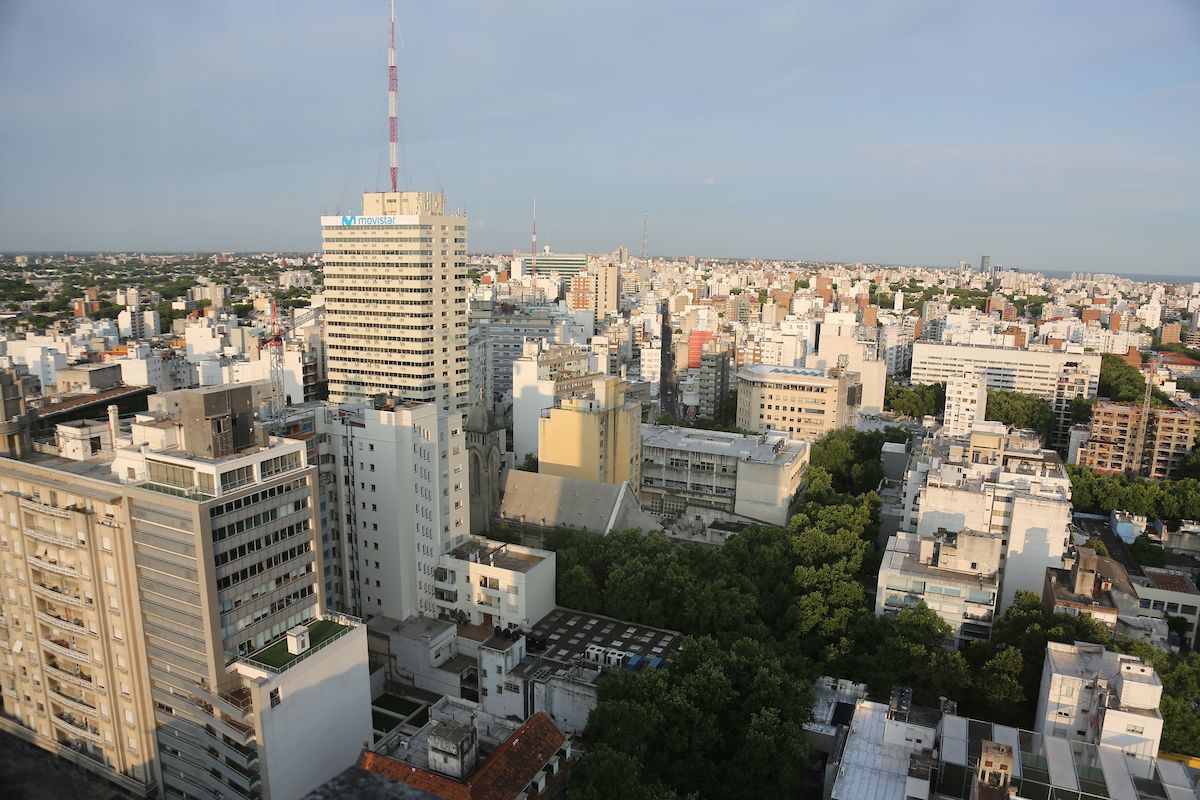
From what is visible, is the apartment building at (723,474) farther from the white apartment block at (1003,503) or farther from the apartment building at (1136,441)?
the apartment building at (1136,441)

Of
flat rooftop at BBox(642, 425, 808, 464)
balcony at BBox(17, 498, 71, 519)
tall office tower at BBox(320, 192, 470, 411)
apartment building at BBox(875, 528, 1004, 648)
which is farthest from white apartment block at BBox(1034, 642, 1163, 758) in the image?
tall office tower at BBox(320, 192, 470, 411)

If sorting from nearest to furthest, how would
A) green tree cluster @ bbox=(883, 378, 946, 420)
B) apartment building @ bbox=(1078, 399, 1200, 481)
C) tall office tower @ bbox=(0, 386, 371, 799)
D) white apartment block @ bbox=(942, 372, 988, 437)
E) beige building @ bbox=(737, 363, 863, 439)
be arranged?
tall office tower @ bbox=(0, 386, 371, 799) < apartment building @ bbox=(1078, 399, 1200, 481) < beige building @ bbox=(737, 363, 863, 439) < white apartment block @ bbox=(942, 372, 988, 437) < green tree cluster @ bbox=(883, 378, 946, 420)

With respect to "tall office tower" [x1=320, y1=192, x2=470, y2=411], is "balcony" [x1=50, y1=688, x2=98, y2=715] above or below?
below

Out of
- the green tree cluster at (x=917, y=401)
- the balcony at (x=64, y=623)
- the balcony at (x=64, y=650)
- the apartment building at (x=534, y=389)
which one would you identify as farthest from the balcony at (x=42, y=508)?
the green tree cluster at (x=917, y=401)

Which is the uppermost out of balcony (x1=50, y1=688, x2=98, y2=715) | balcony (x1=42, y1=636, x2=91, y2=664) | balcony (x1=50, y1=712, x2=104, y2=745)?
balcony (x1=42, y1=636, x2=91, y2=664)

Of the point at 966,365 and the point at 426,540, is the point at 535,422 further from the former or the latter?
the point at 966,365

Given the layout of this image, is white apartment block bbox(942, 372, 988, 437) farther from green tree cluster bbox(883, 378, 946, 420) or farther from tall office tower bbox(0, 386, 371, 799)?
tall office tower bbox(0, 386, 371, 799)
